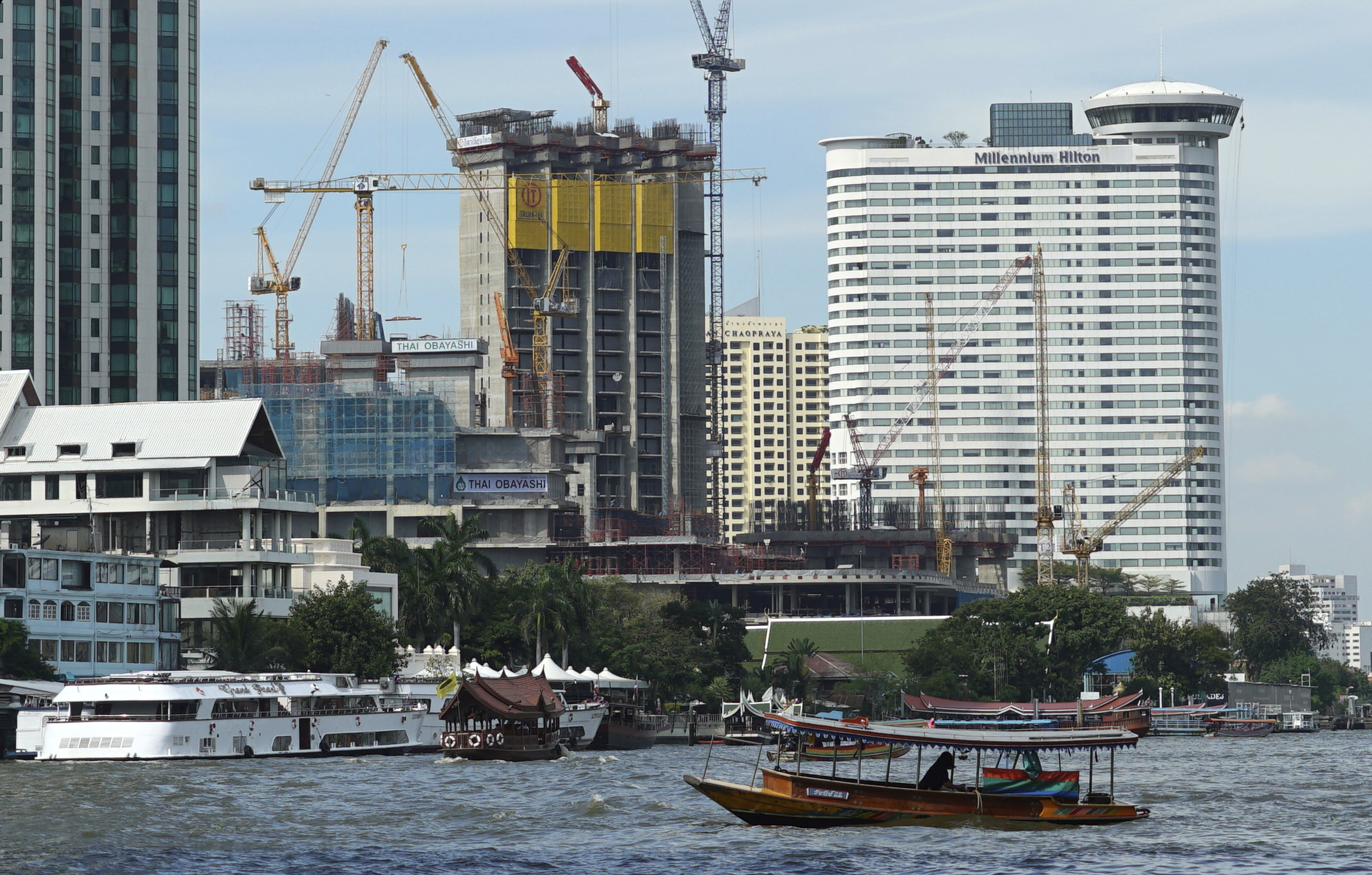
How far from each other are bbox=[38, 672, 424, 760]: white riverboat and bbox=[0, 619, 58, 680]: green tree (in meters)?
4.74

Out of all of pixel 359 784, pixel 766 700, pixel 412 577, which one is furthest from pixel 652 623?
pixel 359 784

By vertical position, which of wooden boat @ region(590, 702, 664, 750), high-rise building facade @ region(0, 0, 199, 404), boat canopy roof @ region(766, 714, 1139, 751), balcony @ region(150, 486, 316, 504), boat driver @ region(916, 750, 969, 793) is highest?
high-rise building facade @ region(0, 0, 199, 404)

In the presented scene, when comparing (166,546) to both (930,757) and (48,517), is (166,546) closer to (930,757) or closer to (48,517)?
(48,517)

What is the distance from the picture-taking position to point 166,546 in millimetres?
151375

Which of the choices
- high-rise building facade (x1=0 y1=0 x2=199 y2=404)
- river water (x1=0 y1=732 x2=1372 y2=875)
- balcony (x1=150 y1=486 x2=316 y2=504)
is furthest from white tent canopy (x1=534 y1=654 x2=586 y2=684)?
high-rise building facade (x1=0 y1=0 x2=199 y2=404)

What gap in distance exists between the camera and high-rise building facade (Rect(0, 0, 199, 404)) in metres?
186

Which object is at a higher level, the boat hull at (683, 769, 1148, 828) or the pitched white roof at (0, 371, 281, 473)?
the pitched white roof at (0, 371, 281, 473)

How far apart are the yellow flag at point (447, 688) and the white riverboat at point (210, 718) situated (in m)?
11.5

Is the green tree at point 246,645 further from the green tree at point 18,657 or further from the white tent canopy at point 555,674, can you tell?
the white tent canopy at point 555,674

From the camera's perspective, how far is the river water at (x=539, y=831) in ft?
217

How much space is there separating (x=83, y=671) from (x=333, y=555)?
112ft

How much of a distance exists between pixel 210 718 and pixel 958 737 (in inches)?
2114

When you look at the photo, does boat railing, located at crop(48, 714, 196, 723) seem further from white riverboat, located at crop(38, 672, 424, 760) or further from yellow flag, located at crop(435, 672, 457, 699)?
yellow flag, located at crop(435, 672, 457, 699)

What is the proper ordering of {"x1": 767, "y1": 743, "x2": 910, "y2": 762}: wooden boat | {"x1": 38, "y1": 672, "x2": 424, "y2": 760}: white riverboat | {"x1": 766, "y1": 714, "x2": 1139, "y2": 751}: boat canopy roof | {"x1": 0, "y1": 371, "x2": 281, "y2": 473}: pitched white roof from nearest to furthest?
{"x1": 766, "y1": 714, "x2": 1139, "y2": 751}: boat canopy roof < {"x1": 767, "y1": 743, "x2": 910, "y2": 762}: wooden boat < {"x1": 38, "y1": 672, "x2": 424, "y2": 760}: white riverboat < {"x1": 0, "y1": 371, "x2": 281, "y2": 473}: pitched white roof
